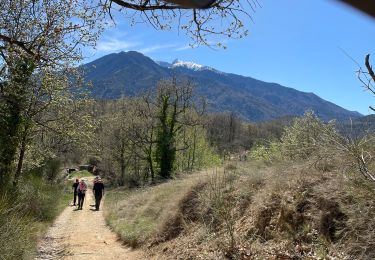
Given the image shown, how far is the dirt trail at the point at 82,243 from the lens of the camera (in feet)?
42.1

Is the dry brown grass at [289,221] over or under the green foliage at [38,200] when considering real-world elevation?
over

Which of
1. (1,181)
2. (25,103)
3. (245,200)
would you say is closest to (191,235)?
(245,200)

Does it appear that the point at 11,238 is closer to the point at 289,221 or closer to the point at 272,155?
the point at 289,221

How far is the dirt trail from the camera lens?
1283cm

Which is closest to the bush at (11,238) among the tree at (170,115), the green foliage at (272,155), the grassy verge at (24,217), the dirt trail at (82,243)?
the grassy verge at (24,217)

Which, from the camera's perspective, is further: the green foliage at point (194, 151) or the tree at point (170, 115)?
the green foliage at point (194, 151)

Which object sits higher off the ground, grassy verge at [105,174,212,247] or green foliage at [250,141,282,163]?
green foliage at [250,141,282,163]

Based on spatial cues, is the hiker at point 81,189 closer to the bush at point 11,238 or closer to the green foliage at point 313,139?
the green foliage at point 313,139

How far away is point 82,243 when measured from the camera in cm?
1500

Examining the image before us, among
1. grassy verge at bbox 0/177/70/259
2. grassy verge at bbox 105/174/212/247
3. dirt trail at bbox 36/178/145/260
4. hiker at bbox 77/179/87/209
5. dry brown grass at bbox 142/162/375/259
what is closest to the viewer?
dry brown grass at bbox 142/162/375/259

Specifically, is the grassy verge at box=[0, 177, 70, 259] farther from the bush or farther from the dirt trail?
the dirt trail

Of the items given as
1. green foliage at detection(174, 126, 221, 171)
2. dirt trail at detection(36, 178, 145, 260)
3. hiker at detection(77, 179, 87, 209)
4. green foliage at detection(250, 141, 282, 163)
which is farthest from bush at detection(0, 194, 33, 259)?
green foliage at detection(174, 126, 221, 171)

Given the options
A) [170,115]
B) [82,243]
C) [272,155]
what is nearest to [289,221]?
[272,155]

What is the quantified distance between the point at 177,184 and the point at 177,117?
104 ft
